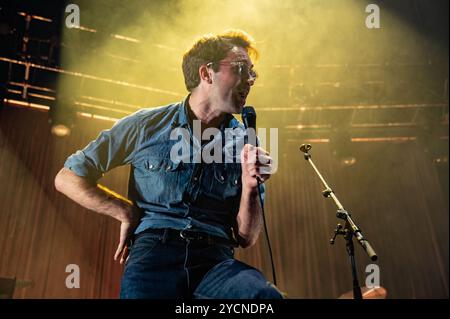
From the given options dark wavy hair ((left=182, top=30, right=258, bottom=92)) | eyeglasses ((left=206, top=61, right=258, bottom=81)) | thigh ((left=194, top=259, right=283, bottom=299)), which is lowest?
thigh ((left=194, top=259, right=283, bottom=299))

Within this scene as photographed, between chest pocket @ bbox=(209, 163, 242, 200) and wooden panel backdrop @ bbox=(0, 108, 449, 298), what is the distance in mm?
5421

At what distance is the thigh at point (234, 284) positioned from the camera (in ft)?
4.39

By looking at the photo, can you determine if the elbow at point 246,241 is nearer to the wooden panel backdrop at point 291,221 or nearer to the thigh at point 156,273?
the thigh at point 156,273

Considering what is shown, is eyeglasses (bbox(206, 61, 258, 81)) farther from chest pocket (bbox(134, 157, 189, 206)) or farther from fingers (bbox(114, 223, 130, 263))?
fingers (bbox(114, 223, 130, 263))

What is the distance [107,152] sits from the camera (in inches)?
74.9

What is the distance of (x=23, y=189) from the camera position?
6.69 m

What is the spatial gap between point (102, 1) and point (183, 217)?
435cm

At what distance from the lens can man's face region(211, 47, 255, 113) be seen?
217cm

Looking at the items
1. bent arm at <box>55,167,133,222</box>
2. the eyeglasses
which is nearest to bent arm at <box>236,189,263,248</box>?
bent arm at <box>55,167,133,222</box>


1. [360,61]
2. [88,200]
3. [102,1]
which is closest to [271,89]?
[360,61]

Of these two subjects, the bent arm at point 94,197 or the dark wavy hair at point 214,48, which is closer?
the bent arm at point 94,197

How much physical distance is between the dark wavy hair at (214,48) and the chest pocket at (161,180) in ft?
2.37

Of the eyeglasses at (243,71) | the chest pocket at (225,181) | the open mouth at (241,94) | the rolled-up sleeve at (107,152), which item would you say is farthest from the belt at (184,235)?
the eyeglasses at (243,71)

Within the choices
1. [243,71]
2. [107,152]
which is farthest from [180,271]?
[243,71]
